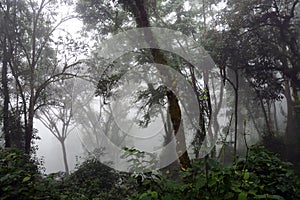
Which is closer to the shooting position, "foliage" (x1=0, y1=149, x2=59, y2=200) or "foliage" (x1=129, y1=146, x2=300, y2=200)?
"foliage" (x1=129, y1=146, x2=300, y2=200)

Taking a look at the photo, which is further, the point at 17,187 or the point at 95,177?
the point at 95,177

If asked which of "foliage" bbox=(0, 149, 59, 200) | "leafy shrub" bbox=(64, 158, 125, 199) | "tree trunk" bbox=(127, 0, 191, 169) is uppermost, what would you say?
"tree trunk" bbox=(127, 0, 191, 169)

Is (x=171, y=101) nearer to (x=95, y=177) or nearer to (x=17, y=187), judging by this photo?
(x=17, y=187)

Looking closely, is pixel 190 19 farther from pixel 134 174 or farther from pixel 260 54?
pixel 134 174

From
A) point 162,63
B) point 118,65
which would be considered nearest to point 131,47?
point 118,65

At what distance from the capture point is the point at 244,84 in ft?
63.6

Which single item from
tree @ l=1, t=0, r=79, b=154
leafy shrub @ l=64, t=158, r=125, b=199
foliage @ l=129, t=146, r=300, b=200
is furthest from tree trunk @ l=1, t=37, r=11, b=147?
foliage @ l=129, t=146, r=300, b=200

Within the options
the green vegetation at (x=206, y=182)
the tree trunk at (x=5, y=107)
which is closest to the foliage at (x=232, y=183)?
the green vegetation at (x=206, y=182)

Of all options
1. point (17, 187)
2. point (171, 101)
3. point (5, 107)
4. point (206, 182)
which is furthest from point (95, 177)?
point (206, 182)

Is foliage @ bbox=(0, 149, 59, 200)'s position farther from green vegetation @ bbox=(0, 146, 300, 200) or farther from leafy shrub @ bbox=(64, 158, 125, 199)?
leafy shrub @ bbox=(64, 158, 125, 199)

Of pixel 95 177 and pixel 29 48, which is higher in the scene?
pixel 29 48

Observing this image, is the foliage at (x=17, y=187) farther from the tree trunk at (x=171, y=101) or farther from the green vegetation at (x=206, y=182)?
the tree trunk at (x=171, y=101)

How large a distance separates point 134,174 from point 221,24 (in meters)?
11.3

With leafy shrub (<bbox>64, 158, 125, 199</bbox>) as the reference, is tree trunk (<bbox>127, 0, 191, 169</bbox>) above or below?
above
